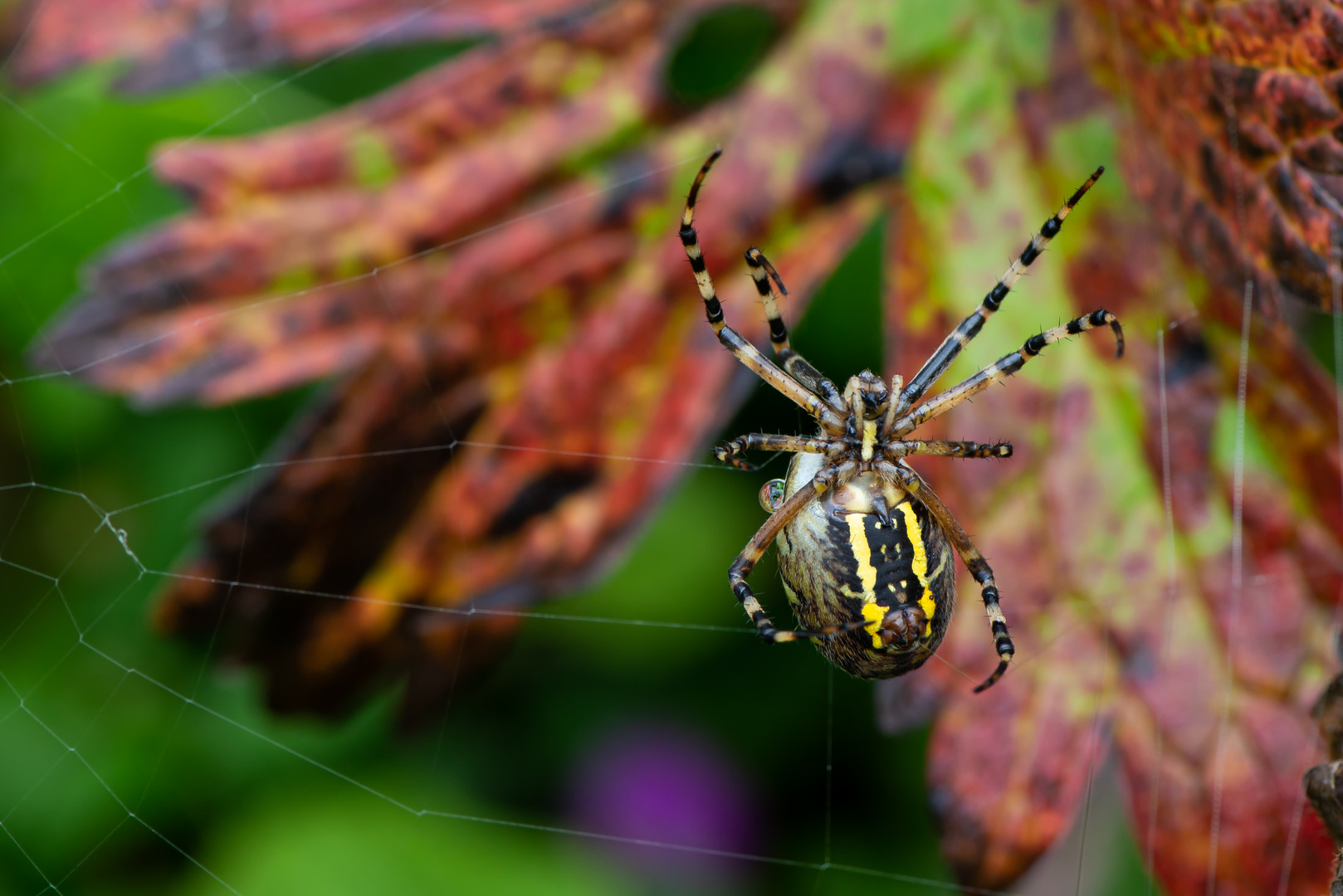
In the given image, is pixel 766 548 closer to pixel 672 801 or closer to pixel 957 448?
pixel 957 448

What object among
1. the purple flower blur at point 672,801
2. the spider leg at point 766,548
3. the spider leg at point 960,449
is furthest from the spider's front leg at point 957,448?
the purple flower blur at point 672,801

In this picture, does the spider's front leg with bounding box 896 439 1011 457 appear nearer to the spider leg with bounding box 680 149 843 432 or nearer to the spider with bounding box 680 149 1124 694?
the spider with bounding box 680 149 1124 694

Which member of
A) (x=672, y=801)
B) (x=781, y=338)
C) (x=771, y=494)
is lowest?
(x=672, y=801)

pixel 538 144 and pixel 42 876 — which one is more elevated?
pixel 538 144

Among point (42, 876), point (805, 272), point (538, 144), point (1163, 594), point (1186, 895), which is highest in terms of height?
point (538, 144)

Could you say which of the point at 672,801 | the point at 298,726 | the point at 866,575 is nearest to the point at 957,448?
the point at 866,575

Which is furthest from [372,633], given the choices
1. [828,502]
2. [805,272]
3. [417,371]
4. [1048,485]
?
[1048,485]

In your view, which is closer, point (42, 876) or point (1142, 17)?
point (1142, 17)

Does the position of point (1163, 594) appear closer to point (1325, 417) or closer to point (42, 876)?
point (1325, 417)
